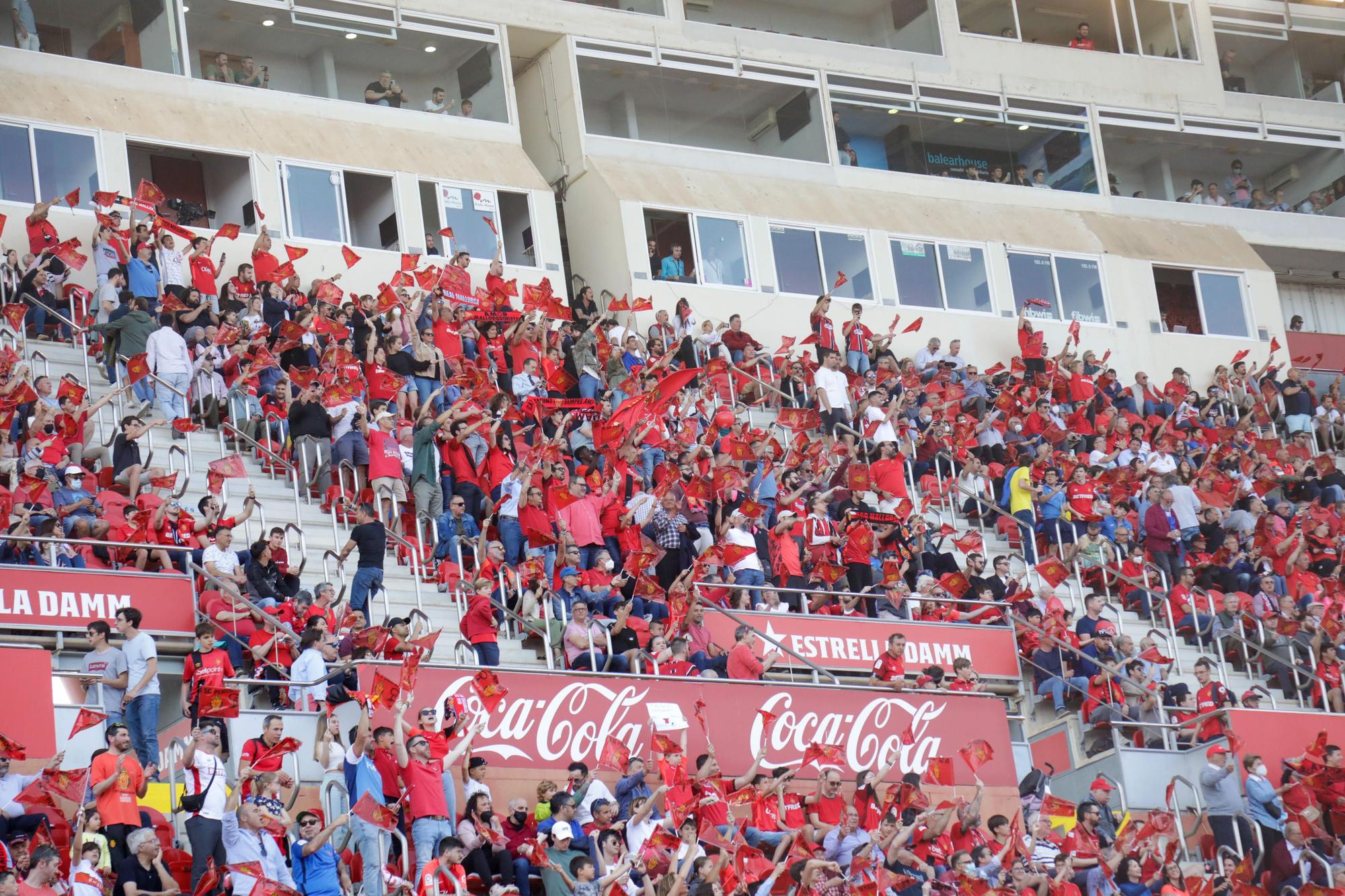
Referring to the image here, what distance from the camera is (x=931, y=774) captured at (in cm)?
1822

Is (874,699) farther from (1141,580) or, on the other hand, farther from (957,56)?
(957,56)

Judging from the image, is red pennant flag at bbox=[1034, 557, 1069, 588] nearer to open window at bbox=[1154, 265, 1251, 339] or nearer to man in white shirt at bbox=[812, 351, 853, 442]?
man in white shirt at bbox=[812, 351, 853, 442]

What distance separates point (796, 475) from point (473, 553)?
4582 mm

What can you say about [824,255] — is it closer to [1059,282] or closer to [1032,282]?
[1032,282]

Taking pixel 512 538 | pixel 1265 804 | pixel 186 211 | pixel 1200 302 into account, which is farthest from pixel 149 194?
pixel 1200 302

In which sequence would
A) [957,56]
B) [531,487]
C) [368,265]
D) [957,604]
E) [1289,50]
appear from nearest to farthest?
[531,487], [957,604], [368,265], [957,56], [1289,50]

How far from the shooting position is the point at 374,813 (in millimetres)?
14242

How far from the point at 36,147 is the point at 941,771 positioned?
13.9 meters

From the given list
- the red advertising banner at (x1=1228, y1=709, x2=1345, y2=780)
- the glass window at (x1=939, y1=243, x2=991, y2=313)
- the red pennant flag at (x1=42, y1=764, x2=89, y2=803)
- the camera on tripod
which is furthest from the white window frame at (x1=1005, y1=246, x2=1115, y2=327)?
the red pennant flag at (x1=42, y1=764, x2=89, y2=803)

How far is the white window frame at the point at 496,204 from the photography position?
28500 millimetres

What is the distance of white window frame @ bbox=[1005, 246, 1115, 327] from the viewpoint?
32.6m

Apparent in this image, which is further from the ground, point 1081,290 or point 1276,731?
point 1081,290

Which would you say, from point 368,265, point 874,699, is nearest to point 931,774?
point 874,699

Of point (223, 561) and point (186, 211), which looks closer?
point (223, 561)
